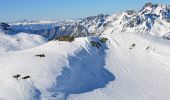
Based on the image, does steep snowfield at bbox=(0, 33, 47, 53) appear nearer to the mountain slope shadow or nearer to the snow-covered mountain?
the snow-covered mountain

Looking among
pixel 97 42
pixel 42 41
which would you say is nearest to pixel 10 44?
pixel 42 41

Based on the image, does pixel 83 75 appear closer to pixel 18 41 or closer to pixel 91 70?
pixel 91 70

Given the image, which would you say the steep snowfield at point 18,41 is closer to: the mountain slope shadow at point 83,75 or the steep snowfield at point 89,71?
the steep snowfield at point 89,71

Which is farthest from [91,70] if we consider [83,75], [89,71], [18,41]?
[18,41]

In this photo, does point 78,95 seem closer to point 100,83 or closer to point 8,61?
point 100,83

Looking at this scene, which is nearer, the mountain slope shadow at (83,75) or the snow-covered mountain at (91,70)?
the snow-covered mountain at (91,70)

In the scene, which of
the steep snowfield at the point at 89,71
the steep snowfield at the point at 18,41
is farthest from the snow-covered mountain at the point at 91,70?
the steep snowfield at the point at 18,41

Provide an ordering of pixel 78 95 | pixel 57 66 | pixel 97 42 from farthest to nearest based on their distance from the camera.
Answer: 1. pixel 97 42
2. pixel 57 66
3. pixel 78 95
